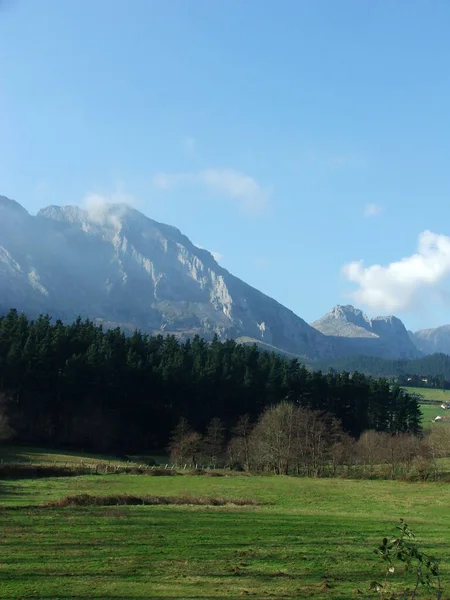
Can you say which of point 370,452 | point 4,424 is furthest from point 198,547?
point 370,452

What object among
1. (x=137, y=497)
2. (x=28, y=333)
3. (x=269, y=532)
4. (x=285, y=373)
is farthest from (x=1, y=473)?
(x=285, y=373)

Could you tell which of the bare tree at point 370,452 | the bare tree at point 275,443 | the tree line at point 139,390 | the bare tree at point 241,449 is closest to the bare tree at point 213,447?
the bare tree at point 241,449

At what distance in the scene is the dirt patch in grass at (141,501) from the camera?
34719 mm

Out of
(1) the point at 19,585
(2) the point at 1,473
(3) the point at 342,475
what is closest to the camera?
(1) the point at 19,585

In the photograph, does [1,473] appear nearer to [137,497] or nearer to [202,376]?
[137,497]

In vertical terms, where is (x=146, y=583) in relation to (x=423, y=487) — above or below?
above

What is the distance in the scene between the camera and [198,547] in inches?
892

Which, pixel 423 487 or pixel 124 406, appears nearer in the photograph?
pixel 423 487

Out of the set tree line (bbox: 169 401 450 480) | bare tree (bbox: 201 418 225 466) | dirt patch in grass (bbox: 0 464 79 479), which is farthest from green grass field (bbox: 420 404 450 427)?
dirt patch in grass (bbox: 0 464 79 479)

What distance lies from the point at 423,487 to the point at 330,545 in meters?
37.9

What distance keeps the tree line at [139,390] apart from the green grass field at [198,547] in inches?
1779

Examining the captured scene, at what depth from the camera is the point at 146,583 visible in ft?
55.9

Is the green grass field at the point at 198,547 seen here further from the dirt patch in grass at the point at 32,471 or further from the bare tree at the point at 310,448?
the bare tree at the point at 310,448

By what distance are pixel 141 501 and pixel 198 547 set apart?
15.8 metres
